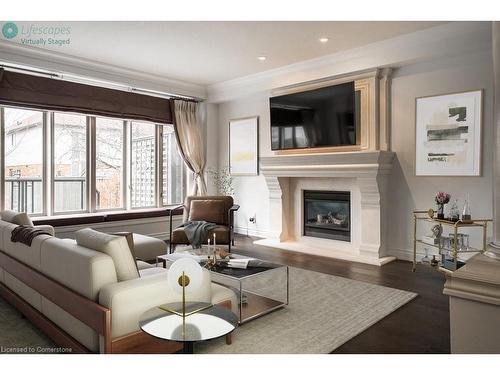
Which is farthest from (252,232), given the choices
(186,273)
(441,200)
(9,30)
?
(186,273)

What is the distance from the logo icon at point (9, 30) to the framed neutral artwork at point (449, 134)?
4.78 metres

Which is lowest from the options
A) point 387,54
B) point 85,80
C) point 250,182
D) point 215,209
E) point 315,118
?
point 215,209

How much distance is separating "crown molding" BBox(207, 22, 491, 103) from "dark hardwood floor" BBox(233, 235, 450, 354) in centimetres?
252

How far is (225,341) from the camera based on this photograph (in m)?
2.44

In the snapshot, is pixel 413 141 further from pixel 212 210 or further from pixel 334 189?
pixel 212 210

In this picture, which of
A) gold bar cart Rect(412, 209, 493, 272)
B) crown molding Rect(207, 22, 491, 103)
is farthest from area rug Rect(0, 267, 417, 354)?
crown molding Rect(207, 22, 491, 103)

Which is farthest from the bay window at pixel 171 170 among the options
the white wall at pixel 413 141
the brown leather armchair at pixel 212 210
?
the white wall at pixel 413 141

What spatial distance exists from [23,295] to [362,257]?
3.80 meters

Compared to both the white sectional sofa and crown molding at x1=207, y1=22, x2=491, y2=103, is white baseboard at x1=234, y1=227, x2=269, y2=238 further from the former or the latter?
the white sectional sofa

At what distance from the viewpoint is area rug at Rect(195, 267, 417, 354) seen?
2.39 m

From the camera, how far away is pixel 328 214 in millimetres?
5570

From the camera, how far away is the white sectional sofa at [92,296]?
193 centimetres

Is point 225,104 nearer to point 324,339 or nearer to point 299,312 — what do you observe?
point 299,312

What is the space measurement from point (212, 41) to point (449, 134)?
3.05 m
